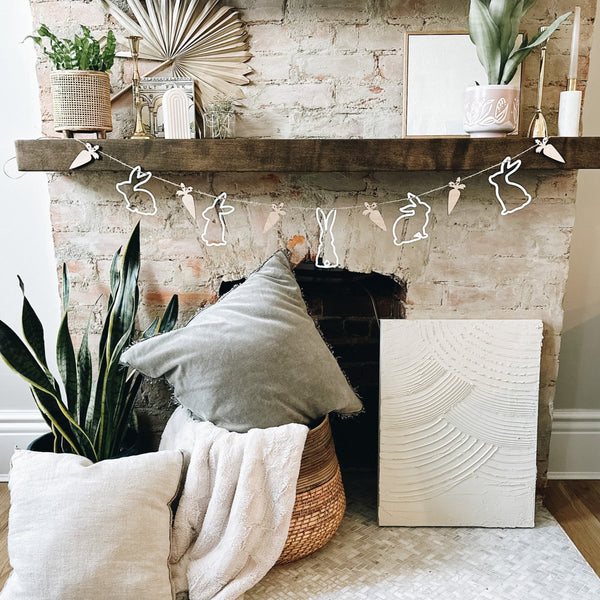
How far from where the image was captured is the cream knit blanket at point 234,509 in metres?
1.44

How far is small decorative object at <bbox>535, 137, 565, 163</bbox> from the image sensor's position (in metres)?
1.63

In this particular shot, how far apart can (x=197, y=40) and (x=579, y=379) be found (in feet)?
5.71

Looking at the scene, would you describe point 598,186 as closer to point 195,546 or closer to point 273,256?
point 273,256

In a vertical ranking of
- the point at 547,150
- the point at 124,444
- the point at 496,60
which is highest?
the point at 496,60

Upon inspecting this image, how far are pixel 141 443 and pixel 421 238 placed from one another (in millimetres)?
1110

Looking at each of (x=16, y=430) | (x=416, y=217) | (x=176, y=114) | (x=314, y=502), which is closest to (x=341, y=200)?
(x=416, y=217)

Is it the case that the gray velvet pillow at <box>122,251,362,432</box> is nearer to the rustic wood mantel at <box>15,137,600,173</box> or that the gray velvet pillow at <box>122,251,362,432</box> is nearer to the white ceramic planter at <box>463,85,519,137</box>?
the rustic wood mantel at <box>15,137,600,173</box>

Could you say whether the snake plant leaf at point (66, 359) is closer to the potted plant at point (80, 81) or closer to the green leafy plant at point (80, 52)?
the potted plant at point (80, 81)

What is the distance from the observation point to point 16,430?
89.0 inches

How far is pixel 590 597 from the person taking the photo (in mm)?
1507

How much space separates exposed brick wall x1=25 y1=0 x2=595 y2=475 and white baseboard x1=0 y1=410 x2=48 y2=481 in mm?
629

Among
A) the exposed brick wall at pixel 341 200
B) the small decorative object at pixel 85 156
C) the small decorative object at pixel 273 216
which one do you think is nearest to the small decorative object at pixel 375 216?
the exposed brick wall at pixel 341 200

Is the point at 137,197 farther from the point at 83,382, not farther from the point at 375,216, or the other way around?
the point at 375,216

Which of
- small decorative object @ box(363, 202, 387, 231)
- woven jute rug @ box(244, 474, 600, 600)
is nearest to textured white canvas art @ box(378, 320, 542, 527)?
woven jute rug @ box(244, 474, 600, 600)
